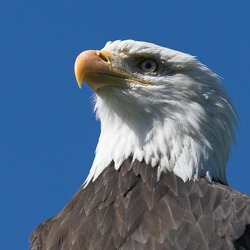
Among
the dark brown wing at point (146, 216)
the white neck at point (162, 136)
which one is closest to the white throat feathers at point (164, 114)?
the white neck at point (162, 136)

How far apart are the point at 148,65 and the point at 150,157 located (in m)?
0.87

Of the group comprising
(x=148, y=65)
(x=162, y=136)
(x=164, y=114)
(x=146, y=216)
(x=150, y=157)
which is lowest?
(x=146, y=216)

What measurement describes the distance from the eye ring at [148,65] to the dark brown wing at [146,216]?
88 centimetres

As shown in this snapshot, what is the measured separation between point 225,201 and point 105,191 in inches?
43.9

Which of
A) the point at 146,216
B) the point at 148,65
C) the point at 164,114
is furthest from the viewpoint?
the point at 148,65

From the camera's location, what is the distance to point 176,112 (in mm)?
9977

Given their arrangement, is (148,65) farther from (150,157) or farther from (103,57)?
(150,157)

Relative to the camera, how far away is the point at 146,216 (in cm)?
916

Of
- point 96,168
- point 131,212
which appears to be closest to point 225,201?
point 131,212

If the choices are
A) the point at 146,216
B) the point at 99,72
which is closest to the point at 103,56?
the point at 99,72

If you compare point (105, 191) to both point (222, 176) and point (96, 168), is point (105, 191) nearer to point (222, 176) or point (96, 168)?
point (96, 168)

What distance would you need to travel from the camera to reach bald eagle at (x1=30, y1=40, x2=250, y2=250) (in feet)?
29.7

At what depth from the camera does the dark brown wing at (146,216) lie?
8844mm

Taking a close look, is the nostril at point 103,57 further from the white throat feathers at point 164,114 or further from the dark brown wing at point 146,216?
the dark brown wing at point 146,216
